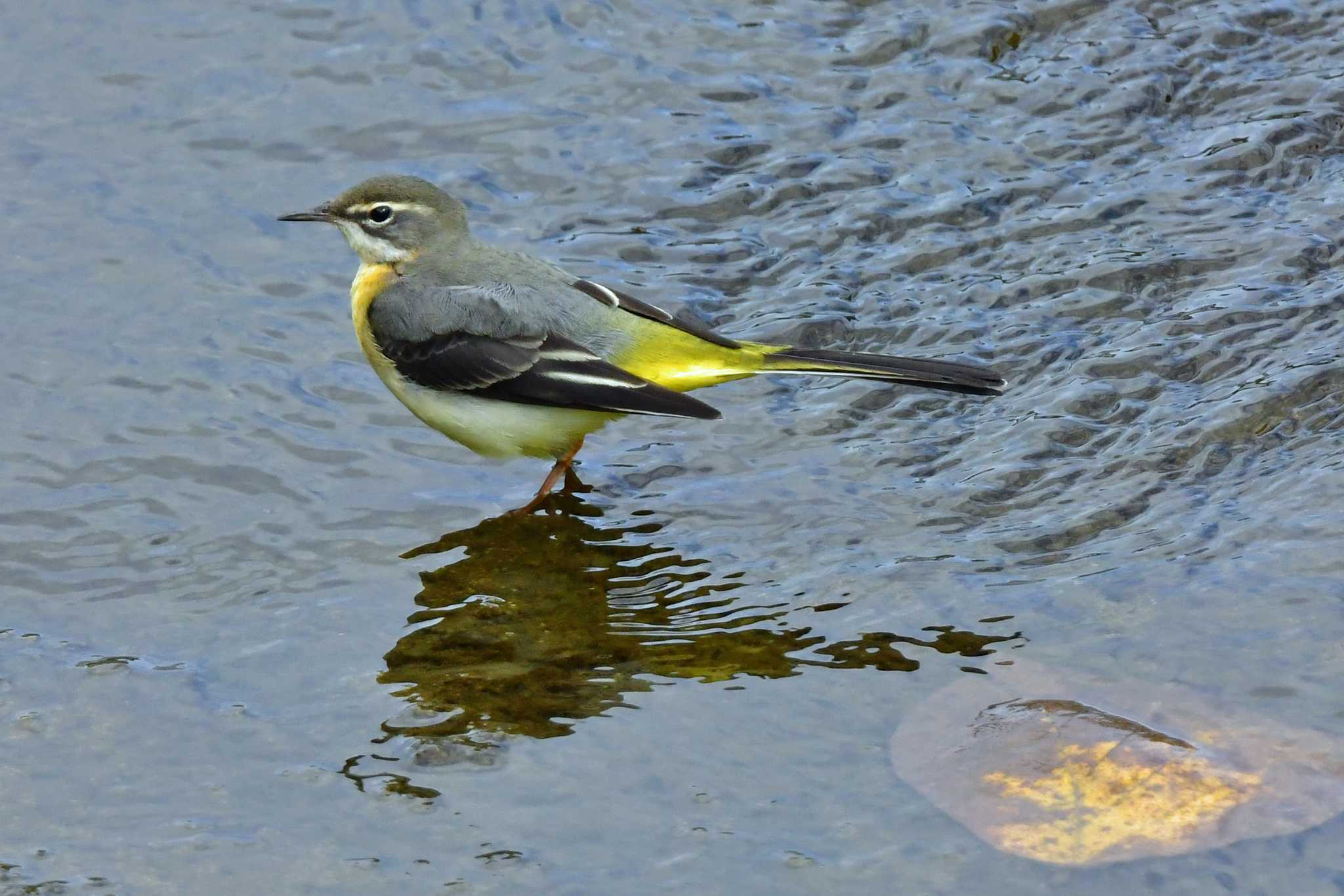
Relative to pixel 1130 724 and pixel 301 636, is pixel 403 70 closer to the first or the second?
pixel 301 636

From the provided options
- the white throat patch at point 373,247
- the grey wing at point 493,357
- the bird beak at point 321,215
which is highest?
the bird beak at point 321,215

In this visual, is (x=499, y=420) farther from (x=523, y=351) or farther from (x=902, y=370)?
(x=902, y=370)

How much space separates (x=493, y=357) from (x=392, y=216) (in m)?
1.08

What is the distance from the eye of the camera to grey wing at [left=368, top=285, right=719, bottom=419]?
741 centimetres

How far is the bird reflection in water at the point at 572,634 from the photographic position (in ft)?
19.7

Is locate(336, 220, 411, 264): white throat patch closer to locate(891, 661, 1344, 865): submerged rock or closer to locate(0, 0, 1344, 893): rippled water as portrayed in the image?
locate(0, 0, 1344, 893): rippled water

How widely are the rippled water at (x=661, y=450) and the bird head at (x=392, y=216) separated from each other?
83 centimetres

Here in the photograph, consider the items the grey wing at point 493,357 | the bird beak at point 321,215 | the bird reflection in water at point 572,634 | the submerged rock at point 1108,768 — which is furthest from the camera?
the bird beak at point 321,215

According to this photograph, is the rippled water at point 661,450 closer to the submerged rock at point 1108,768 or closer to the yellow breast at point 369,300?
the submerged rock at point 1108,768

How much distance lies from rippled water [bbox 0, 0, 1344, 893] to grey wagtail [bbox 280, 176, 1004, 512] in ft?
1.41

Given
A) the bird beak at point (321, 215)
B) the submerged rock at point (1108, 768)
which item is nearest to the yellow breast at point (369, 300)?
the bird beak at point (321, 215)

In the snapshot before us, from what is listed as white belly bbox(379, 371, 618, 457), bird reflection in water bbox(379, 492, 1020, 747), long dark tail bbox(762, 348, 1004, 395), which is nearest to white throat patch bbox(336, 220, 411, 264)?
white belly bbox(379, 371, 618, 457)

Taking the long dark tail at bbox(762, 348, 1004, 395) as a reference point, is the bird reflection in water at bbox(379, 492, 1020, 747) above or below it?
below

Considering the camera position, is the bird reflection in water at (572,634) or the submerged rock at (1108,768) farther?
the bird reflection in water at (572,634)
